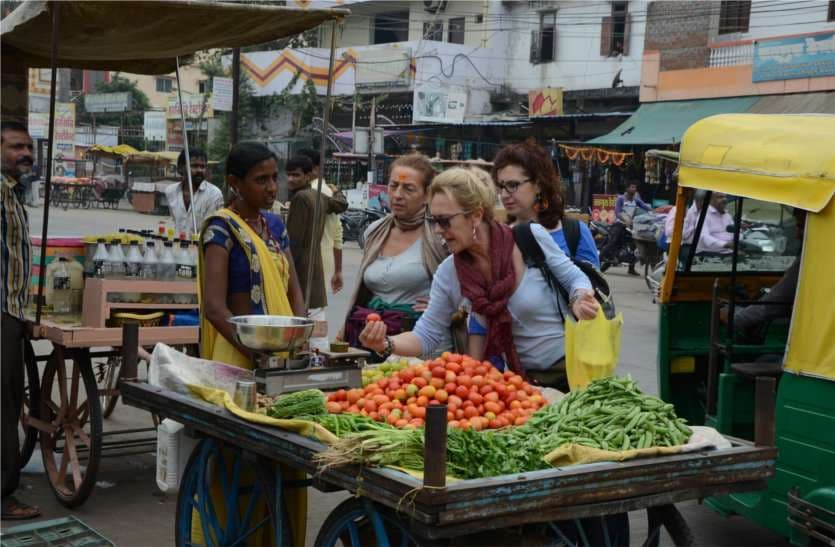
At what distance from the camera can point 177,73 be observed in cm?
672

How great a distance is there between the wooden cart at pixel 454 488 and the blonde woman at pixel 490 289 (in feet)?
2.63

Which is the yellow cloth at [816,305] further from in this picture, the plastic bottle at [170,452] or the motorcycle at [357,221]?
the motorcycle at [357,221]

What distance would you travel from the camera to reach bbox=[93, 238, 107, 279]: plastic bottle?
224 inches

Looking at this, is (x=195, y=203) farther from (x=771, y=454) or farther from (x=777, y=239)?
(x=771, y=454)

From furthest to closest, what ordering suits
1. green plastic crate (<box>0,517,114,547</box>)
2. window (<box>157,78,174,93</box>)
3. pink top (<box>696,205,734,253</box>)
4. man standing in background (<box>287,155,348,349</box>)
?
window (<box>157,78,174,93</box>)
man standing in background (<box>287,155,348,349</box>)
pink top (<box>696,205,734,253</box>)
green plastic crate (<box>0,517,114,547</box>)

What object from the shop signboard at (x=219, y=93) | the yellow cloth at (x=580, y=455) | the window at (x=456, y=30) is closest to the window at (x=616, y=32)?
the window at (x=456, y=30)

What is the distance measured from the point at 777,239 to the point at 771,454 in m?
3.41

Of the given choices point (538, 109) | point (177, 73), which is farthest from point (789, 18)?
point (177, 73)

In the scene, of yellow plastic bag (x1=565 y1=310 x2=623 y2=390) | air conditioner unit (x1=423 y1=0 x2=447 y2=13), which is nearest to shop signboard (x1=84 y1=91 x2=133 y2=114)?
air conditioner unit (x1=423 y1=0 x2=447 y2=13)

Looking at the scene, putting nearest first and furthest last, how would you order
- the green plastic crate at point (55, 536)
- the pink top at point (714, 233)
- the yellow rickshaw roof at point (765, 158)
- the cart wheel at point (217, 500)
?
1. the green plastic crate at point (55, 536)
2. the cart wheel at point (217, 500)
3. the yellow rickshaw roof at point (765, 158)
4. the pink top at point (714, 233)

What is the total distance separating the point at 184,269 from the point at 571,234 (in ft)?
7.40

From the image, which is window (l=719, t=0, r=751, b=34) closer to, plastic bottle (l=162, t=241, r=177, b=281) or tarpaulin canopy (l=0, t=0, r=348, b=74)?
tarpaulin canopy (l=0, t=0, r=348, b=74)

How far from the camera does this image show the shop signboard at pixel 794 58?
21656 millimetres

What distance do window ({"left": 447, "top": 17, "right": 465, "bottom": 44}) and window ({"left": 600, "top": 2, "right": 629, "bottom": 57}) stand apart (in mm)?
7434
